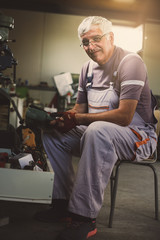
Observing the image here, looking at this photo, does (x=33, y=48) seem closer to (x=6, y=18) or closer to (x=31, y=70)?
(x=31, y=70)

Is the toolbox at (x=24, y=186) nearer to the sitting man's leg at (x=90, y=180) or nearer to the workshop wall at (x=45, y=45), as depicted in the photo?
the sitting man's leg at (x=90, y=180)

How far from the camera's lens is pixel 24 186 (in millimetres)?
1240

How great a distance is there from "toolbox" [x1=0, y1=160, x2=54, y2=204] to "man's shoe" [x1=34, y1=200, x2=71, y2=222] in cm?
37

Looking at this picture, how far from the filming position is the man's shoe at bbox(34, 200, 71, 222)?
5.16 feet

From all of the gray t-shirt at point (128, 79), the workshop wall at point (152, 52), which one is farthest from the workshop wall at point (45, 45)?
the gray t-shirt at point (128, 79)

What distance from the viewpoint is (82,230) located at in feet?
4.38

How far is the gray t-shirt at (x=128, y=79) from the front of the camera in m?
1.51

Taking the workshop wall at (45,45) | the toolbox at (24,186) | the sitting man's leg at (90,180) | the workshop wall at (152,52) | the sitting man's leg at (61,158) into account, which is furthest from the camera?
the workshop wall at (45,45)

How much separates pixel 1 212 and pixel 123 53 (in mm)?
1108

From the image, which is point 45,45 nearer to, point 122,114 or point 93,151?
point 122,114

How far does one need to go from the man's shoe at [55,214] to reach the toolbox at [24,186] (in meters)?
0.37

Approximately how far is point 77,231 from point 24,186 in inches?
12.6

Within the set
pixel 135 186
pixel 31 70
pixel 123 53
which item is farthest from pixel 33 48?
pixel 123 53

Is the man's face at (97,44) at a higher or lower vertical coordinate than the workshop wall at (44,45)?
lower
